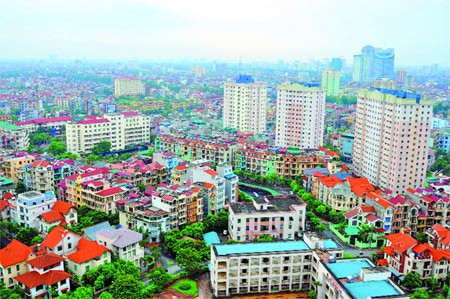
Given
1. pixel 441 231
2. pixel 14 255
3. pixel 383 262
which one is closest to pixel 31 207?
pixel 14 255

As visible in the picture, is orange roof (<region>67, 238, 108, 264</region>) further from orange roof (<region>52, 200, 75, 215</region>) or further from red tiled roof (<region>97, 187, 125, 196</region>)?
red tiled roof (<region>97, 187, 125, 196</region>)


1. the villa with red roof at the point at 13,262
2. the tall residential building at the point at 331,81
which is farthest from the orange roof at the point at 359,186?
the tall residential building at the point at 331,81

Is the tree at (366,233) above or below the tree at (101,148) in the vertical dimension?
below

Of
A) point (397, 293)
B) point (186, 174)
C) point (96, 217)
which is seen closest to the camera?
point (397, 293)

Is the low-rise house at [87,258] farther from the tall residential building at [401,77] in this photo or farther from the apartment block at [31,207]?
the tall residential building at [401,77]

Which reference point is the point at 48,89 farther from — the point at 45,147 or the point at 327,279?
the point at 327,279

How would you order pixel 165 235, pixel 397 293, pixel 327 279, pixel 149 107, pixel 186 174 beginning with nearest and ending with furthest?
pixel 397 293 < pixel 327 279 < pixel 165 235 < pixel 186 174 < pixel 149 107

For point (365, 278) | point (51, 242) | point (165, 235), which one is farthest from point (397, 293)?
point (51, 242)
